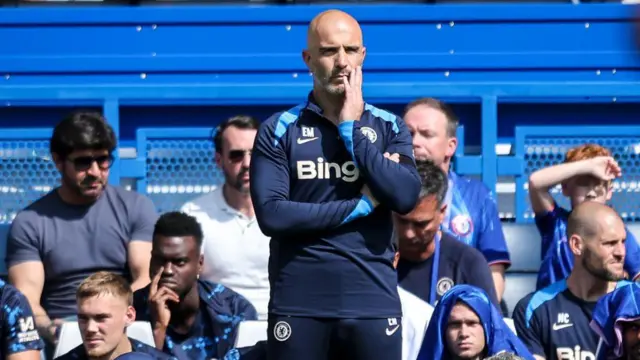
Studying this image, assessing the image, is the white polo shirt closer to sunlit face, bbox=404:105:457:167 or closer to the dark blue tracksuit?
sunlit face, bbox=404:105:457:167

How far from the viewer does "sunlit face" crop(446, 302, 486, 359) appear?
4652 mm

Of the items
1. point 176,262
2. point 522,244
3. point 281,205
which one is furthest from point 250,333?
point 522,244

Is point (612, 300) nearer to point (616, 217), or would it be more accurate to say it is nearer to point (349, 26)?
point (616, 217)

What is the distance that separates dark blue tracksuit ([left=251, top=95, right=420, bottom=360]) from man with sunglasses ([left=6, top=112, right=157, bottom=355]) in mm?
1819

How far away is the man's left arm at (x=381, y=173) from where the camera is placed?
376 cm

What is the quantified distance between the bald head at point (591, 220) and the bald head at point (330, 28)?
1883 millimetres

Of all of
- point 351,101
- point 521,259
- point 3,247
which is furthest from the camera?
point 521,259

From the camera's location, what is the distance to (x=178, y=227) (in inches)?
213

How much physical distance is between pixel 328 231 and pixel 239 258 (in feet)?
6.36

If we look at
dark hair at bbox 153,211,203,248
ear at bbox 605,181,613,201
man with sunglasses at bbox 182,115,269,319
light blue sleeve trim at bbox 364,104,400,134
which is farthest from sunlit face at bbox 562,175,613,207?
light blue sleeve trim at bbox 364,104,400,134

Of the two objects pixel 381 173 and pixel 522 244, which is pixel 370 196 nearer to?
pixel 381 173

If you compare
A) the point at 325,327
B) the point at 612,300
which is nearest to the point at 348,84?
the point at 325,327

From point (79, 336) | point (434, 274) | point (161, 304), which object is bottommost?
point (79, 336)

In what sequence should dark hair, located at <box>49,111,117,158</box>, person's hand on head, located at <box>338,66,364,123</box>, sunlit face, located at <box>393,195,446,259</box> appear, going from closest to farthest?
person's hand on head, located at <box>338,66,364,123</box>, sunlit face, located at <box>393,195,446,259</box>, dark hair, located at <box>49,111,117,158</box>
